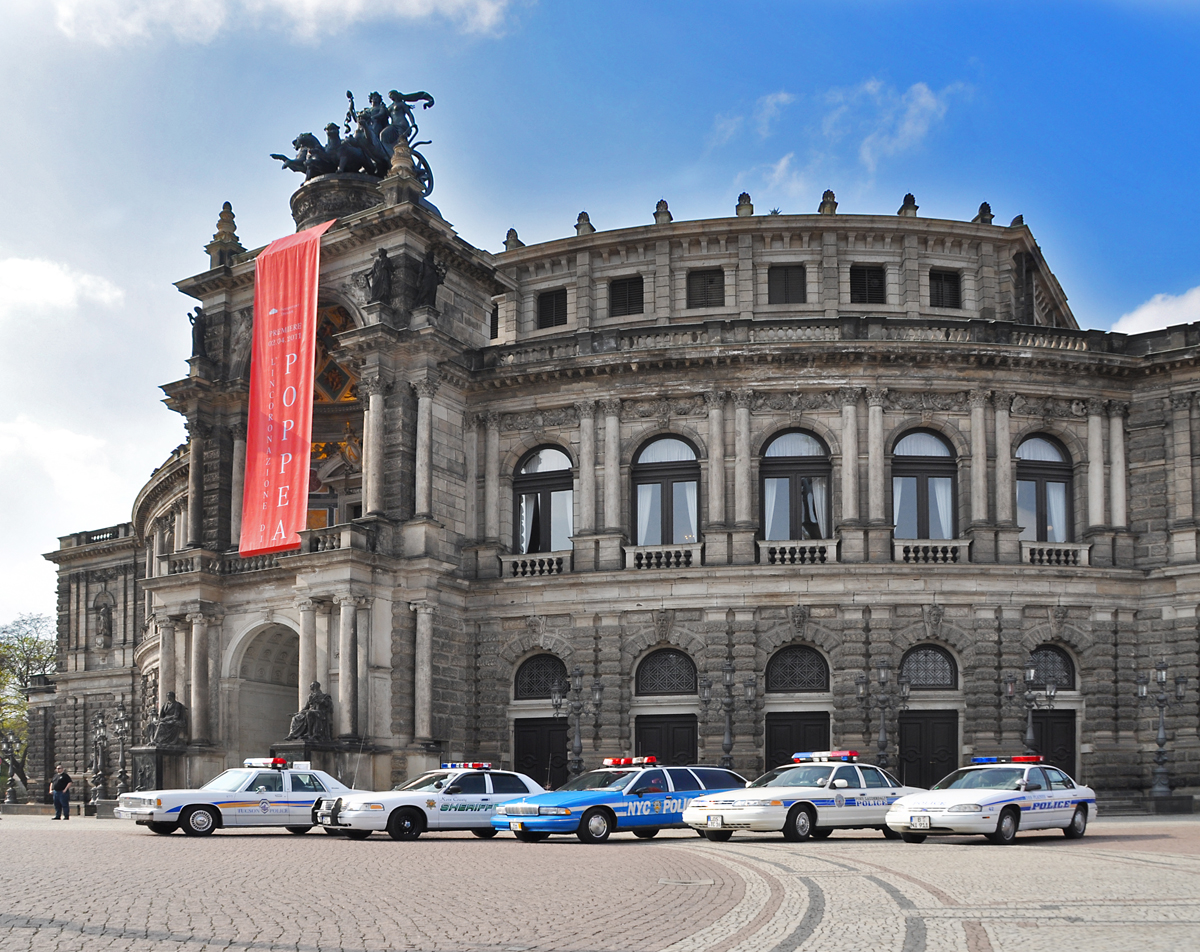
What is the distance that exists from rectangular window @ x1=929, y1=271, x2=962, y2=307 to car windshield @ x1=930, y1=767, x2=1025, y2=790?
26.2 m

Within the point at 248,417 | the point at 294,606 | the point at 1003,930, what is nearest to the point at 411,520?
the point at 294,606

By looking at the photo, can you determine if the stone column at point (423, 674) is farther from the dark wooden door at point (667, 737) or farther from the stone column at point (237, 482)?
the stone column at point (237, 482)

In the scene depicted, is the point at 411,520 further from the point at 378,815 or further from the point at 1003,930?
the point at 1003,930

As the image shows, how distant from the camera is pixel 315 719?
3812 centimetres

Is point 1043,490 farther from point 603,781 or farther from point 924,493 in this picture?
point 603,781

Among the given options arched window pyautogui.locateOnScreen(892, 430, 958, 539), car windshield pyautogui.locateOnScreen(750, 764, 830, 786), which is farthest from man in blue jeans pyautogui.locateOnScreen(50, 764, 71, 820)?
arched window pyautogui.locateOnScreen(892, 430, 958, 539)

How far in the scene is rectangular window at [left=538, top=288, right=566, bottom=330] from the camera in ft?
167

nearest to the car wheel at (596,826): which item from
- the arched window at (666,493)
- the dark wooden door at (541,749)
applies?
the dark wooden door at (541,749)

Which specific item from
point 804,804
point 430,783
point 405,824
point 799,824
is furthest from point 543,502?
point 799,824

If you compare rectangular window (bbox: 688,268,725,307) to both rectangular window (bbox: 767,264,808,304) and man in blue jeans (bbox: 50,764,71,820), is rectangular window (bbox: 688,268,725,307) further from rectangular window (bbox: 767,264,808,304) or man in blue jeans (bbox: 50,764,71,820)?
man in blue jeans (bbox: 50,764,71,820)

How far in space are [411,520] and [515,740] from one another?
738 cm

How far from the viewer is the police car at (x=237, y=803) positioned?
2766cm

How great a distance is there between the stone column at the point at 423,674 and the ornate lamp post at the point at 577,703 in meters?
3.67

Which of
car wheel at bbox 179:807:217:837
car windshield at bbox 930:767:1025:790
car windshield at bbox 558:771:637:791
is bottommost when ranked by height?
car wheel at bbox 179:807:217:837
